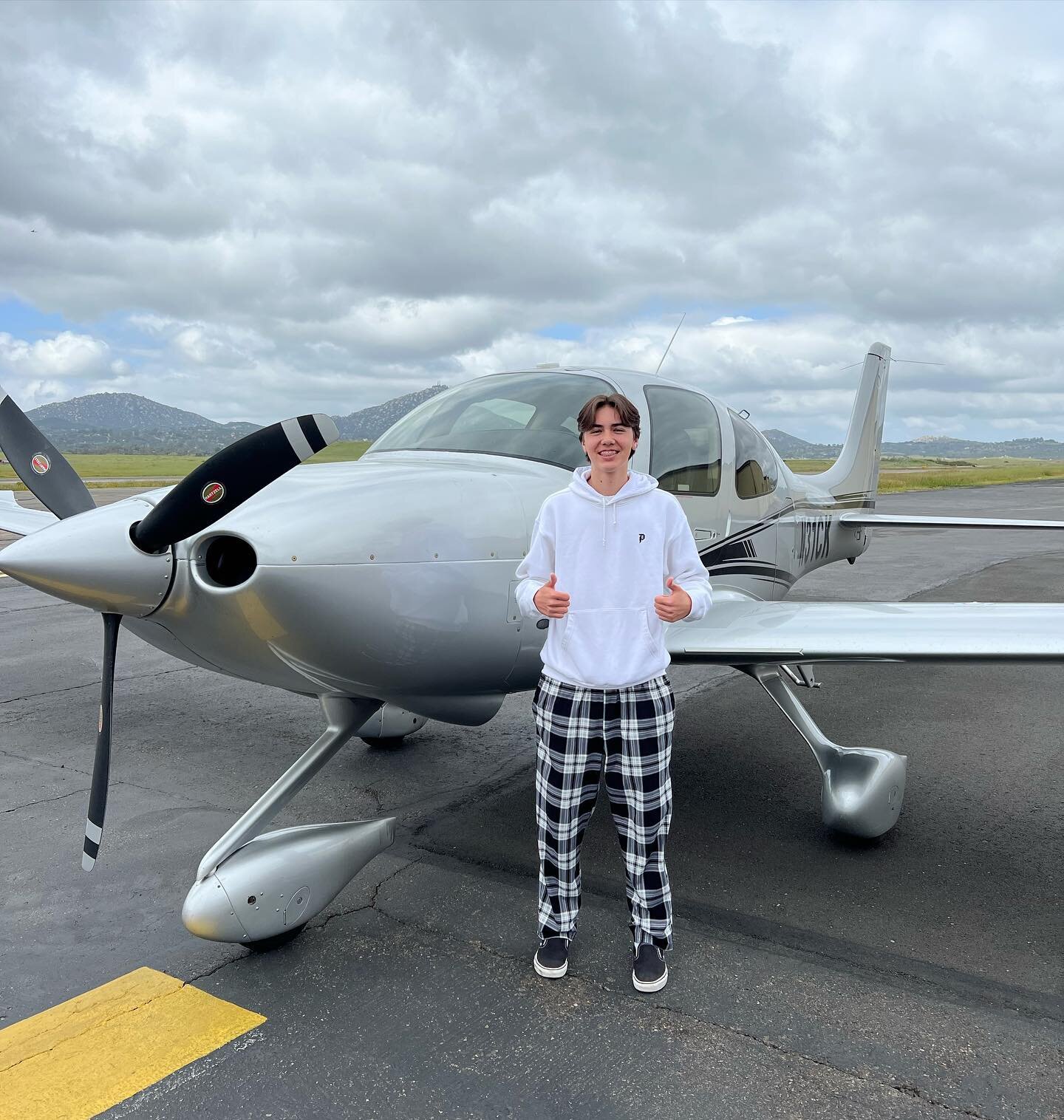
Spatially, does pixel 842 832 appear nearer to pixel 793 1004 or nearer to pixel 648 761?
pixel 793 1004

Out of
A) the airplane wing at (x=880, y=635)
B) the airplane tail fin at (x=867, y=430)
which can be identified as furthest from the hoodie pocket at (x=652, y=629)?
the airplane tail fin at (x=867, y=430)

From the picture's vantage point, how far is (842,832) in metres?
3.97

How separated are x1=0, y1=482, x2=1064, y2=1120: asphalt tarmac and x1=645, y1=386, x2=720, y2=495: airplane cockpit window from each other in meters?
1.60

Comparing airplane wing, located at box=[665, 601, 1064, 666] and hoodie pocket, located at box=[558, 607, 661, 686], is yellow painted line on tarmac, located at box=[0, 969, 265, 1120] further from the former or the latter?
airplane wing, located at box=[665, 601, 1064, 666]

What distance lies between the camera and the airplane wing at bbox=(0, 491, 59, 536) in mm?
5770

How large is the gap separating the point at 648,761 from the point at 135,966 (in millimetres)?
1839

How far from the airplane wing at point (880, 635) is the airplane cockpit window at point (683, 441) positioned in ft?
2.82

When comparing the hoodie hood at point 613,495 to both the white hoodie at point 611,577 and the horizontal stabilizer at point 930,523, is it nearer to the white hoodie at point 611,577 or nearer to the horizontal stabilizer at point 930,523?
the white hoodie at point 611,577

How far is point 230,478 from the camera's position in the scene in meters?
2.64

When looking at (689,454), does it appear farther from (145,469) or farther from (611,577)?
(145,469)

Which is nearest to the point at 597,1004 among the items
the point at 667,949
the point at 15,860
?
the point at 667,949

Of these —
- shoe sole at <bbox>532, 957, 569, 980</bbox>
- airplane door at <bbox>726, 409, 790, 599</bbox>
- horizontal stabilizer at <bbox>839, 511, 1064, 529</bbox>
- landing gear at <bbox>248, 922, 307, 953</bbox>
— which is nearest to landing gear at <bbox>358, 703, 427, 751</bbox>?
airplane door at <bbox>726, 409, 790, 599</bbox>

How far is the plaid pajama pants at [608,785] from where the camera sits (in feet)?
9.06

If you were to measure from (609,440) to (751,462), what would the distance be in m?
2.86
